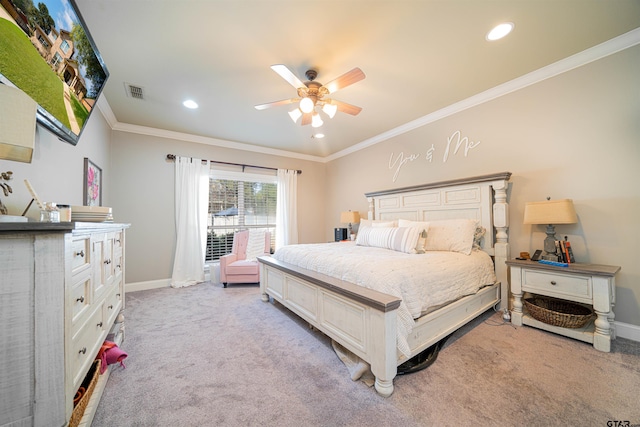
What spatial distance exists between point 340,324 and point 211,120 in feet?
11.5

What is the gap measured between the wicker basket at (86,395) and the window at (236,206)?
3.24 m

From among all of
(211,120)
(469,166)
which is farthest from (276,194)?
(469,166)

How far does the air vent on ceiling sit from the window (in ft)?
5.68

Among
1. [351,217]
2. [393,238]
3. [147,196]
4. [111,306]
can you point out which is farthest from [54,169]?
[351,217]

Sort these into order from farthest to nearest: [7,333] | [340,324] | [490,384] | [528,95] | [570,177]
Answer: [528,95]
[570,177]
[340,324]
[490,384]
[7,333]

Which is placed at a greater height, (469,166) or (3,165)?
(469,166)

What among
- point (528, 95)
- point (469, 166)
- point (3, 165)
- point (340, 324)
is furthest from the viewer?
point (469, 166)

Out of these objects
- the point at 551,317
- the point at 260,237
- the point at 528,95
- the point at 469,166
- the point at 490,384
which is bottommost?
the point at 490,384

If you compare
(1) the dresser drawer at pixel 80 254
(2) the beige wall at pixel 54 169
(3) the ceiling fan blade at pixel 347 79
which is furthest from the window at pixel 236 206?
(1) the dresser drawer at pixel 80 254

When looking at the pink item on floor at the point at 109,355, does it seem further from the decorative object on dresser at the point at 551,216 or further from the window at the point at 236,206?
the decorative object on dresser at the point at 551,216

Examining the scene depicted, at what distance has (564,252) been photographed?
2.27 meters

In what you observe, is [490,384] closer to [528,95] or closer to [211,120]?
[528,95]

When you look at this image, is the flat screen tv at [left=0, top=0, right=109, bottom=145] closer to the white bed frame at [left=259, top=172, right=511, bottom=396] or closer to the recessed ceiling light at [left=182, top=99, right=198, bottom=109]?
the recessed ceiling light at [left=182, top=99, right=198, bottom=109]

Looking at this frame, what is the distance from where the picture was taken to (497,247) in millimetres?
2785
